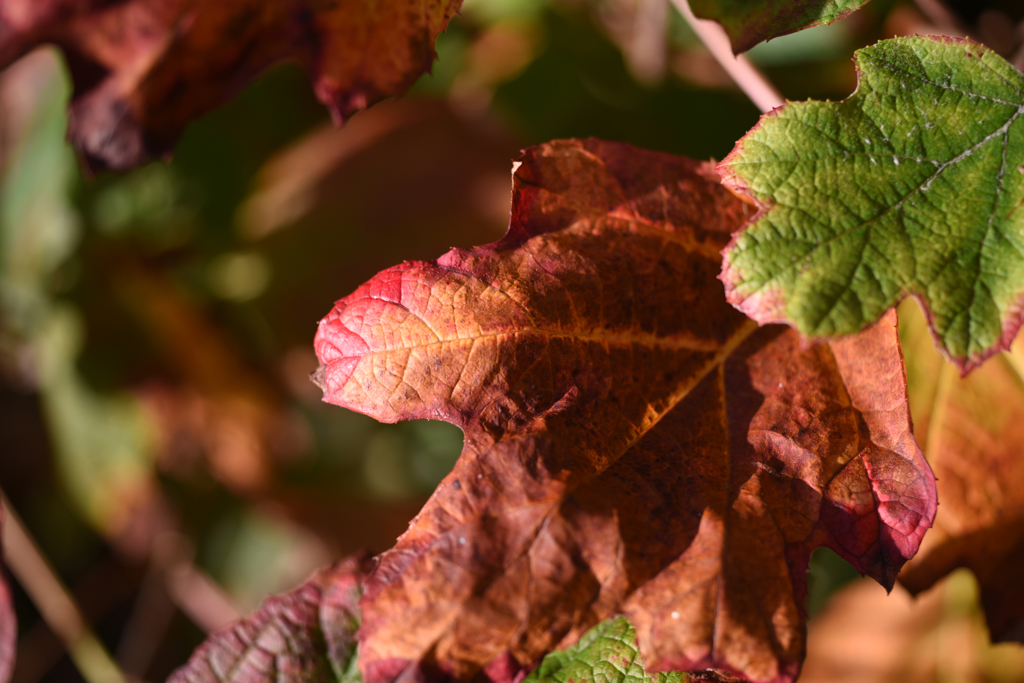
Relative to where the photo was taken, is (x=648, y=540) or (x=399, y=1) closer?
(x=648, y=540)

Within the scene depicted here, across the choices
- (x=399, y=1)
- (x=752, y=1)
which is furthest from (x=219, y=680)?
(x=752, y=1)

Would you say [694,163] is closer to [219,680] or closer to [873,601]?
[219,680]

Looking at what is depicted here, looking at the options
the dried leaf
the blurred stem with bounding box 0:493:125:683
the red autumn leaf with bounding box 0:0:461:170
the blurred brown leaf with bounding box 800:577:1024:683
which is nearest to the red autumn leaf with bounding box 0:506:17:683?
the dried leaf

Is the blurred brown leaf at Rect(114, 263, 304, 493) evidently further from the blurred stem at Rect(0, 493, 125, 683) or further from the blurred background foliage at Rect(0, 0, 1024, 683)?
the blurred stem at Rect(0, 493, 125, 683)

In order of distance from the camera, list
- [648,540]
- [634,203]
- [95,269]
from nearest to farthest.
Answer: [648,540], [634,203], [95,269]

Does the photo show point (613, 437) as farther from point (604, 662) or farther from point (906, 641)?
point (906, 641)

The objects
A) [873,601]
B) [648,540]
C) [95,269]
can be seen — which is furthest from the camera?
[95,269]
